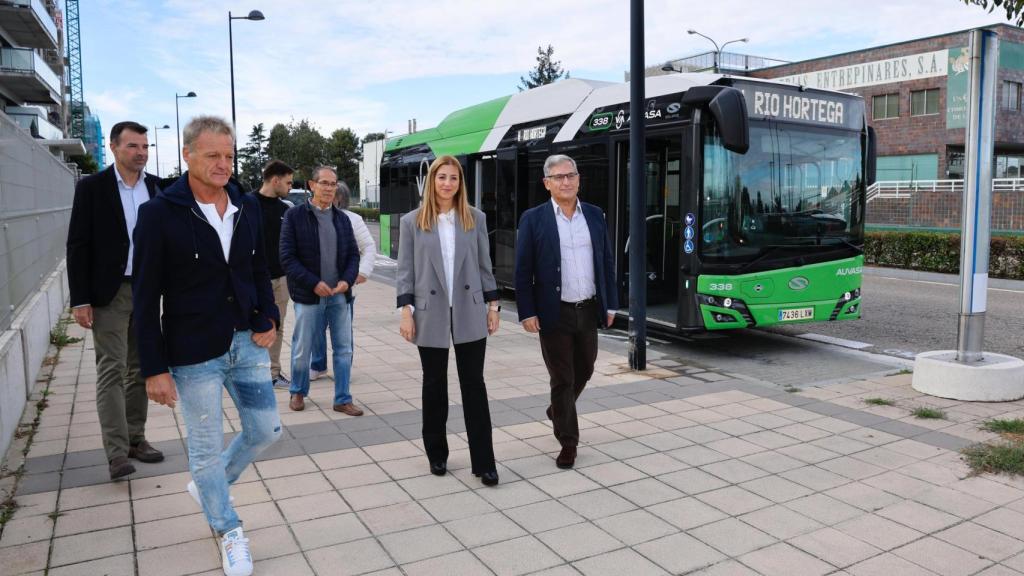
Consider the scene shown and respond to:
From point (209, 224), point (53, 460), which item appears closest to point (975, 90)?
point (209, 224)

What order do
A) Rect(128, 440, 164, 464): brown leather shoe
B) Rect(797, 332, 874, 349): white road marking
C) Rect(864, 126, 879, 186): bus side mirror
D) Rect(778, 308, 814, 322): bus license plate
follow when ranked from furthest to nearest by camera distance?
Rect(797, 332, 874, 349): white road marking, Rect(864, 126, 879, 186): bus side mirror, Rect(778, 308, 814, 322): bus license plate, Rect(128, 440, 164, 464): brown leather shoe

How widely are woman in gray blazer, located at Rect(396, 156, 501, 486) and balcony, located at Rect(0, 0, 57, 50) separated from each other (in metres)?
35.1

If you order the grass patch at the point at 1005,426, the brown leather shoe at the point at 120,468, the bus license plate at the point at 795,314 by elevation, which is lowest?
the grass patch at the point at 1005,426

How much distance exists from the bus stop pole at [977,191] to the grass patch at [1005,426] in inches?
39.9

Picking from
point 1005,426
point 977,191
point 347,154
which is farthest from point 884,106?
point 347,154

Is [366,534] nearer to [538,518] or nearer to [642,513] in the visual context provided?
[538,518]

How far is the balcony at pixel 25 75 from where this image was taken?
34188 millimetres

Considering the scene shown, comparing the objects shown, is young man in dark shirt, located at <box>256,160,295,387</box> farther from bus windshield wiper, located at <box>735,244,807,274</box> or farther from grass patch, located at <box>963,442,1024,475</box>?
grass patch, located at <box>963,442,1024,475</box>

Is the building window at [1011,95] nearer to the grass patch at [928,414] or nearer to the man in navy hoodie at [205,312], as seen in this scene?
the grass patch at [928,414]

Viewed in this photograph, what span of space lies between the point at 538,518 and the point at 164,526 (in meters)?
1.88

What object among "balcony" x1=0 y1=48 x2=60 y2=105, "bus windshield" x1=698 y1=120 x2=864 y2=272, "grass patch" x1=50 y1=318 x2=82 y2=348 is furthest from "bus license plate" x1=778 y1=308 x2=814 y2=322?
"balcony" x1=0 y1=48 x2=60 y2=105

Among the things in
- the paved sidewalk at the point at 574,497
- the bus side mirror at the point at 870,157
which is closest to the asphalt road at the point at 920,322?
the bus side mirror at the point at 870,157

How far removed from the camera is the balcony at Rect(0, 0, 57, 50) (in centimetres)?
3194

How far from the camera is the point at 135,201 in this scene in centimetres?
466
